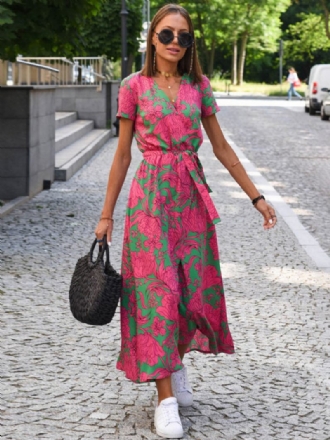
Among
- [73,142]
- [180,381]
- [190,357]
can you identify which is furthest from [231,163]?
[73,142]

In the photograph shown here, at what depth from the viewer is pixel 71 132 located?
2109cm

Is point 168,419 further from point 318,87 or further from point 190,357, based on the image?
point 318,87

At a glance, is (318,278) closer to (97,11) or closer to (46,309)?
(46,309)

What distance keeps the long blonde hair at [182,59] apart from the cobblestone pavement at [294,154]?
5.05 m

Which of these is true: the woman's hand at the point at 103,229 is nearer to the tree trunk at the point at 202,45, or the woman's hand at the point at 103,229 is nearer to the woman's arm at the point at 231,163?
the woman's arm at the point at 231,163

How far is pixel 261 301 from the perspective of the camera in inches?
286

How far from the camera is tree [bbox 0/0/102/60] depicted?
9.98 meters

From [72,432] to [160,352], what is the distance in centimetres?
48

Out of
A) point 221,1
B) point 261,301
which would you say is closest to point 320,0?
point 221,1

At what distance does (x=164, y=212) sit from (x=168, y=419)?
0.82 metres

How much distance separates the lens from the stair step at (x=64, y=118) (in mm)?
22094

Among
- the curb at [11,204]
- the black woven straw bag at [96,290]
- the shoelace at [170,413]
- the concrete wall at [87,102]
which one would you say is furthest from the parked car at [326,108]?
the shoelace at [170,413]

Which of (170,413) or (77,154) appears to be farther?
(77,154)

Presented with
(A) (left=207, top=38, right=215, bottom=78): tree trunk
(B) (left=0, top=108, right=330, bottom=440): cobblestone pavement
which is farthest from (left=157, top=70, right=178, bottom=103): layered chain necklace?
(A) (left=207, top=38, right=215, bottom=78): tree trunk
